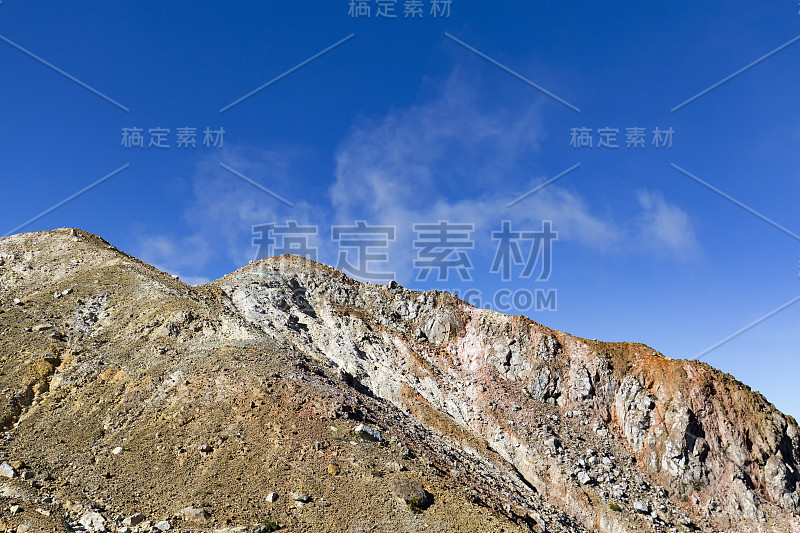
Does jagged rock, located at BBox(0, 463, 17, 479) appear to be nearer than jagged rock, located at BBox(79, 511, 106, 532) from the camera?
No

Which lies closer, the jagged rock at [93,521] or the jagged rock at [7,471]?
the jagged rock at [93,521]

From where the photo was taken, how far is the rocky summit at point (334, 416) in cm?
2167

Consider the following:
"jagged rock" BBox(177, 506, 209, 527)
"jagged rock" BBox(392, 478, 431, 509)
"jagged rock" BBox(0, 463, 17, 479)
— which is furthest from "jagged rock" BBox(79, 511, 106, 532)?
"jagged rock" BBox(392, 478, 431, 509)

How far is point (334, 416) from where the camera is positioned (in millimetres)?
26922

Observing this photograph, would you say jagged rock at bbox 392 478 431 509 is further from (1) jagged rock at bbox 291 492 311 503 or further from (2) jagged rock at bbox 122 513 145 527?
(2) jagged rock at bbox 122 513 145 527

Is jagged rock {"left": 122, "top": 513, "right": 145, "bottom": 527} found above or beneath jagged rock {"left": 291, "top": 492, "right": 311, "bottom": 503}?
beneath

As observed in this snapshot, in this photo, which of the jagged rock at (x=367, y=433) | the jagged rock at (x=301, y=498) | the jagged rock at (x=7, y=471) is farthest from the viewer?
the jagged rock at (x=367, y=433)

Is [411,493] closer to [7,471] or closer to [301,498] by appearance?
[301,498]

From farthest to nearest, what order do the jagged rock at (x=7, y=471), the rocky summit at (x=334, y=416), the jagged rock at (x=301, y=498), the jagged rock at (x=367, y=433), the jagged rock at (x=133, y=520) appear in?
the jagged rock at (x=367, y=433)
the jagged rock at (x=7, y=471)
the rocky summit at (x=334, y=416)
the jagged rock at (x=301, y=498)
the jagged rock at (x=133, y=520)

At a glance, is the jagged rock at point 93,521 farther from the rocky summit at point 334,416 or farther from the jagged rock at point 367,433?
the jagged rock at point 367,433

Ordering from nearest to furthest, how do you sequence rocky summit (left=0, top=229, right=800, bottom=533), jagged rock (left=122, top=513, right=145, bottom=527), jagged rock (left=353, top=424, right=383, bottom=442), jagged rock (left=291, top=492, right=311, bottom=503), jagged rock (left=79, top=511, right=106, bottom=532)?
jagged rock (left=79, top=511, right=106, bottom=532)
jagged rock (left=122, top=513, right=145, bottom=527)
jagged rock (left=291, top=492, right=311, bottom=503)
rocky summit (left=0, top=229, right=800, bottom=533)
jagged rock (left=353, top=424, right=383, bottom=442)

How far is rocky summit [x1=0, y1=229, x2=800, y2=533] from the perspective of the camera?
853 inches

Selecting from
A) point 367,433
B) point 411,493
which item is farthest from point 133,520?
point 411,493

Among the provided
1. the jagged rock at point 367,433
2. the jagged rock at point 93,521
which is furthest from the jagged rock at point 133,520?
the jagged rock at point 367,433
